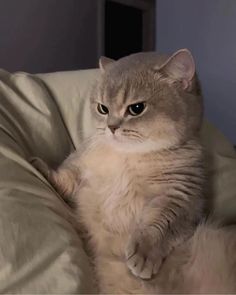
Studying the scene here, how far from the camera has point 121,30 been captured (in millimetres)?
2959

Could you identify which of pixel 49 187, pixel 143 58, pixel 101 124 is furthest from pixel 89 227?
pixel 143 58

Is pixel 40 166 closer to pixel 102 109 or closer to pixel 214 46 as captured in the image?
pixel 102 109

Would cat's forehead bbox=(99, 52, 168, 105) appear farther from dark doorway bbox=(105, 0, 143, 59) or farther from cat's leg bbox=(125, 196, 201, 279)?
dark doorway bbox=(105, 0, 143, 59)

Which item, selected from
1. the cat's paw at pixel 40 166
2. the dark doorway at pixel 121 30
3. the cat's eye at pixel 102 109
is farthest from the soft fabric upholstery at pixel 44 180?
the dark doorway at pixel 121 30

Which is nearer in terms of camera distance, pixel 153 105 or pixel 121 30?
pixel 153 105

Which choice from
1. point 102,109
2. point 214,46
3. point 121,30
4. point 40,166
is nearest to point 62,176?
point 40,166

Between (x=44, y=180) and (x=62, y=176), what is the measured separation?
0.28 ft

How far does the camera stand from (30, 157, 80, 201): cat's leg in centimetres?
127

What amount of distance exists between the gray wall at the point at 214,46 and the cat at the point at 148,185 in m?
1.47

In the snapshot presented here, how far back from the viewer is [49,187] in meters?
1.19

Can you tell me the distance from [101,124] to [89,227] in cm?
24

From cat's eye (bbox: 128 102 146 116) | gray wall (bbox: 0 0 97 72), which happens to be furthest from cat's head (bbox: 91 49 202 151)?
gray wall (bbox: 0 0 97 72)

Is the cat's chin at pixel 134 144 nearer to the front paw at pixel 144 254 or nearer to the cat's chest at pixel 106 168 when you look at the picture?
the cat's chest at pixel 106 168

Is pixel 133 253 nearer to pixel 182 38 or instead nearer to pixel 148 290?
pixel 148 290
